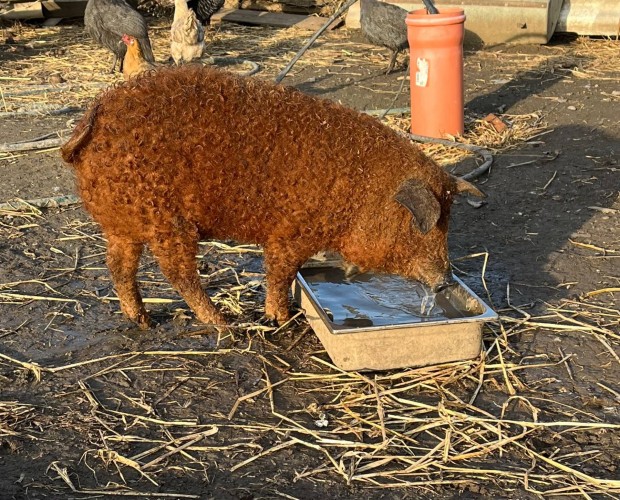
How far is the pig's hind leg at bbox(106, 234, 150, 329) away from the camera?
4250 millimetres

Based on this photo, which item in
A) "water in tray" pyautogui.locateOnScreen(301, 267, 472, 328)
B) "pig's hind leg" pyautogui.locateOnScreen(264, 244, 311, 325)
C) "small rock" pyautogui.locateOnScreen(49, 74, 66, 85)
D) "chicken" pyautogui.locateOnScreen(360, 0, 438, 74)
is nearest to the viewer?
"pig's hind leg" pyautogui.locateOnScreen(264, 244, 311, 325)

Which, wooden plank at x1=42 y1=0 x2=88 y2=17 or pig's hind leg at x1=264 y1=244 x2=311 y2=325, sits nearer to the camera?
A: pig's hind leg at x1=264 y1=244 x2=311 y2=325

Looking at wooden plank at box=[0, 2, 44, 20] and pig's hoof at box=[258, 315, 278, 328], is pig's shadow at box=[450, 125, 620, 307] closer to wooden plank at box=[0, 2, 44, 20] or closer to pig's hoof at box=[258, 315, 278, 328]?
pig's hoof at box=[258, 315, 278, 328]

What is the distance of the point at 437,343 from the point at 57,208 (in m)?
3.54

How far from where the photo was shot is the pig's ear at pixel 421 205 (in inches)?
155

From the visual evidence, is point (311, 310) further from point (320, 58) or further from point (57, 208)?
point (320, 58)

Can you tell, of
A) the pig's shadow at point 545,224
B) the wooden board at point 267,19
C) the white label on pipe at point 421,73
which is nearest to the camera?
the pig's shadow at point 545,224

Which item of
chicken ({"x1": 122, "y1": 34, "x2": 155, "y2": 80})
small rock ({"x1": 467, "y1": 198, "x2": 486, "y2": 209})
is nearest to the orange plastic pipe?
small rock ({"x1": 467, "y1": 198, "x2": 486, "y2": 209})

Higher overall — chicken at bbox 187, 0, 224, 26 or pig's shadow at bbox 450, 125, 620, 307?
chicken at bbox 187, 0, 224, 26

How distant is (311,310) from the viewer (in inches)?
171

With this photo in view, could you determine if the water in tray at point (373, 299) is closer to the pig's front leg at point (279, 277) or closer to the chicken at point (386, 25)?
the pig's front leg at point (279, 277)

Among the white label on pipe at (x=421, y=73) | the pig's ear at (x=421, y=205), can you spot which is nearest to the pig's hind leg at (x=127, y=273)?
the pig's ear at (x=421, y=205)

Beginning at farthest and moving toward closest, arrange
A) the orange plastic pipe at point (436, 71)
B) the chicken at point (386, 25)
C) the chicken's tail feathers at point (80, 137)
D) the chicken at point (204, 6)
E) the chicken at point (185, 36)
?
1. the chicken at point (204, 6)
2. the chicken at point (185, 36)
3. the chicken at point (386, 25)
4. the orange plastic pipe at point (436, 71)
5. the chicken's tail feathers at point (80, 137)

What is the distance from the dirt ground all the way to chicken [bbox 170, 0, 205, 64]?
16.3 ft
